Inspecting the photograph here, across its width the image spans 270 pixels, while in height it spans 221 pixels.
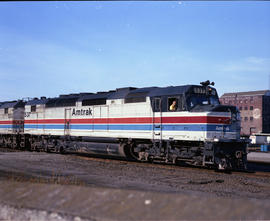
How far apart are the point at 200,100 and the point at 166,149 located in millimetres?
3285

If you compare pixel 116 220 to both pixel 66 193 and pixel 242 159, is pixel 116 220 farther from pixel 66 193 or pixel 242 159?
pixel 242 159

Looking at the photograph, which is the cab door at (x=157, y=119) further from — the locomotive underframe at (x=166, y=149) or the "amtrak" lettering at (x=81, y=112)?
the "amtrak" lettering at (x=81, y=112)

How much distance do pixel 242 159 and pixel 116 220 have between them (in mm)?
12365

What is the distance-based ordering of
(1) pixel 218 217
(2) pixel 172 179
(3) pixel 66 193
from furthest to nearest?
(2) pixel 172 179 → (3) pixel 66 193 → (1) pixel 218 217

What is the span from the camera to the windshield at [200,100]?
17.9 metres

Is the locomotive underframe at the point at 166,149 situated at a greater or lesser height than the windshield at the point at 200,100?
lesser

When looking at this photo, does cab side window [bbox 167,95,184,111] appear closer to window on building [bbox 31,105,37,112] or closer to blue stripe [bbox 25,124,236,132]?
blue stripe [bbox 25,124,236,132]

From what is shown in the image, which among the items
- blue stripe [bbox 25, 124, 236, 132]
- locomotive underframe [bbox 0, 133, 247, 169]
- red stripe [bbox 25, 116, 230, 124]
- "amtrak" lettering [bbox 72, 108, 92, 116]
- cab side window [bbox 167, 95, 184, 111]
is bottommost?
locomotive underframe [bbox 0, 133, 247, 169]

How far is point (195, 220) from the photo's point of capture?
596cm

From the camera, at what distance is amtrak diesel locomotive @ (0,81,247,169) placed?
17.1m

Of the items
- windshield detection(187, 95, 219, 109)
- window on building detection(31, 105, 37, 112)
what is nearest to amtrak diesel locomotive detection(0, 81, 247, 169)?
windshield detection(187, 95, 219, 109)

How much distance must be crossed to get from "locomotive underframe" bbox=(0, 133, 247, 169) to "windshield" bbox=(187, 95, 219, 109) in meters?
2.07

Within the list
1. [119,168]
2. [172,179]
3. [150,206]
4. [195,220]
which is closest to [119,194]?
[150,206]

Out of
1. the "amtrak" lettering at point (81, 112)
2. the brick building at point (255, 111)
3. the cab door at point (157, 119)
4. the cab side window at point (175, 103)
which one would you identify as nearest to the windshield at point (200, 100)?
the cab side window at point (175, 103)
